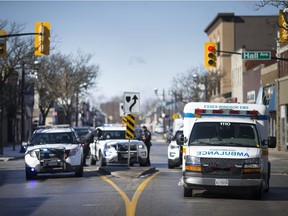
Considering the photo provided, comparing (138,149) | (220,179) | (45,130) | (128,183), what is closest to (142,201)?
(220,179)

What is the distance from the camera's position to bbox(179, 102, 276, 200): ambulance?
1625cm

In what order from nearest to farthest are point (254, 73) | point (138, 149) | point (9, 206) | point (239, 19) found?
1. point (9, 206)
2. point (138, 149)
3. point (254, 73)
4. point (239, 19)

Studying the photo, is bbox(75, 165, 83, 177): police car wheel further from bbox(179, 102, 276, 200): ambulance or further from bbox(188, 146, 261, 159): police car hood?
bbox(188, 146, 261, 159): police car hood

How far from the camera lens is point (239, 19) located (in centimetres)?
8375

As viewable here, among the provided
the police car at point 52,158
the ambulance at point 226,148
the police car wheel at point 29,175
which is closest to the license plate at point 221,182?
the ambulance at point 226,148

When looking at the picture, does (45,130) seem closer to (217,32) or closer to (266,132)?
(266,132)

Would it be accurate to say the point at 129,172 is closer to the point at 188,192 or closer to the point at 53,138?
the point at 53,138

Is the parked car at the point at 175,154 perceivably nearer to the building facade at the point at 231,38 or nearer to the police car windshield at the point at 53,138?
the police car windshield at the point at 53,138

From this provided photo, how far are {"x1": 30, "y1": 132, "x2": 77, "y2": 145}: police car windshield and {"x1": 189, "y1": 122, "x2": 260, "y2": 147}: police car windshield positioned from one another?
28.4ft

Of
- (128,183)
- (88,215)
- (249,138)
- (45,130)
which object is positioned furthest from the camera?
(45,130)

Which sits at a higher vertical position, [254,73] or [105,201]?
[254,73]

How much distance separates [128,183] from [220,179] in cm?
584

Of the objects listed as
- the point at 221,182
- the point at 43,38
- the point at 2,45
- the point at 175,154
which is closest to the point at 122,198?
the point at 221,182

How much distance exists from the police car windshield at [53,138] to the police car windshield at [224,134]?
8.67 meters
